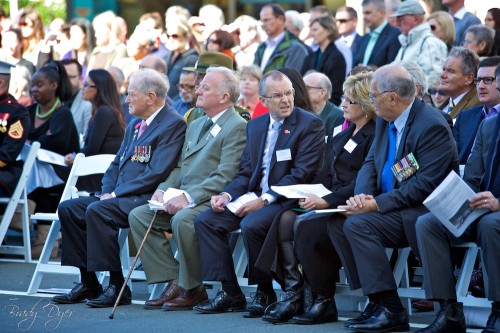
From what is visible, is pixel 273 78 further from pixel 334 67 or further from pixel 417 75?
pixel 334 67

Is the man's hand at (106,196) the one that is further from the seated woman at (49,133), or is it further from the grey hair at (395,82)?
the grey hair at (395,82)

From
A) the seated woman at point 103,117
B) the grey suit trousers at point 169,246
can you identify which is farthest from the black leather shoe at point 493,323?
the seated woman at point 103,117

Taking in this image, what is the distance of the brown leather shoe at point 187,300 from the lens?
842 centimetres

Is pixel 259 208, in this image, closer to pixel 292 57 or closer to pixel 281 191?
pixel 281 191

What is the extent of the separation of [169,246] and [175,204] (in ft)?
1.18

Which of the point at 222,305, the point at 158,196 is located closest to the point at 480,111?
the point at 222,305

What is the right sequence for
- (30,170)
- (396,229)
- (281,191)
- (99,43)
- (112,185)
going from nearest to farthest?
(396,229)
(281,191)
(112,185)
(30,170)
(99,43)

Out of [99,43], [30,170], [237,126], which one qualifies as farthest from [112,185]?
[99,43]

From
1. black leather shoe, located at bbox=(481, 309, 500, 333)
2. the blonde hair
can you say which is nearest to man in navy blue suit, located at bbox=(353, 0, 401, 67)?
the blonde hair

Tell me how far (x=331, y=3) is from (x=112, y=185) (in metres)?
8.69

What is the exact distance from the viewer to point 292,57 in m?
12.8

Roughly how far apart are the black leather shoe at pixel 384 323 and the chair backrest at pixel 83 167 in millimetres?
3484

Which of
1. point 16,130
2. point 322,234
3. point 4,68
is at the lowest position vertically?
point 322,234

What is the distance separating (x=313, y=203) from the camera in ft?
25.3
